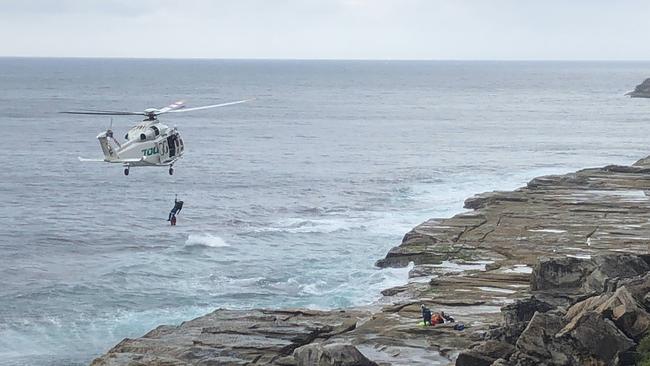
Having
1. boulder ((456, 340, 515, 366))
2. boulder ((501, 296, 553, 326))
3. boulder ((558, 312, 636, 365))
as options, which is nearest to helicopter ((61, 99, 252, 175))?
boulder ((501, 296, 553, 326))

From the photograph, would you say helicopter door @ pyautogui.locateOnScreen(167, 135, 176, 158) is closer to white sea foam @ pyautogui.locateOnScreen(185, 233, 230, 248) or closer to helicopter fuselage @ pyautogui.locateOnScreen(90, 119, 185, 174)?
helicopter fuselage @ pyautogui.locateOnScreen(90, 119, 185, 174)

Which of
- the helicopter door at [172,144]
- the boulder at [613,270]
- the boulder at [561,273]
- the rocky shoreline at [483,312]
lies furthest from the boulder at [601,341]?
the helicopter door at [172,144]

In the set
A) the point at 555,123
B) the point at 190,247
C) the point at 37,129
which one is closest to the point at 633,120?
the point at 555,123

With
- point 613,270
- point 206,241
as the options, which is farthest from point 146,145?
point 206,241

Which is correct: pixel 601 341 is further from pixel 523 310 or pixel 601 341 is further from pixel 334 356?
pixel 334 356

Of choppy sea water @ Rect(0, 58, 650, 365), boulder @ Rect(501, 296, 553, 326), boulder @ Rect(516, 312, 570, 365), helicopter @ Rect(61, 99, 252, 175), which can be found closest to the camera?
boulder @ Rect(516, 312, 570, 365)
